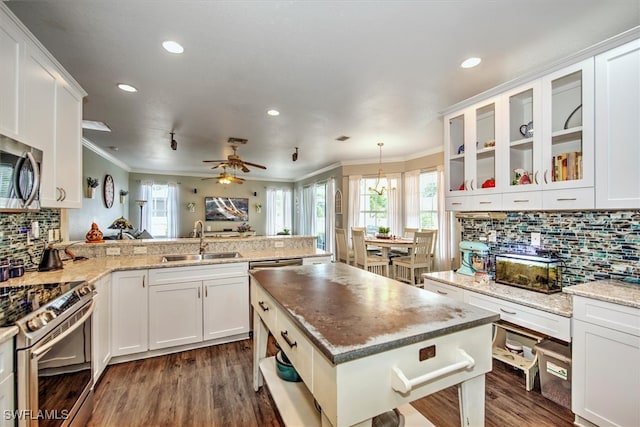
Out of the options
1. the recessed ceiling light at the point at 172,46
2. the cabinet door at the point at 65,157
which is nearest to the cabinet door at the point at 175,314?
the cabinet door at the point at 65,157

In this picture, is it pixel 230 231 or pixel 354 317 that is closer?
pixel 354 317

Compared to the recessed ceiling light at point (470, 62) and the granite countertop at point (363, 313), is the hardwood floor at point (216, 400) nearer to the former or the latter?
the granite countertop at point (363, 313)

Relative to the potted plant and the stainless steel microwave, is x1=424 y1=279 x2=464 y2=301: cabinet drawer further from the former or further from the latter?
the stainless steel microwave

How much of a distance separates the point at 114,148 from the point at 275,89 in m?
4.15

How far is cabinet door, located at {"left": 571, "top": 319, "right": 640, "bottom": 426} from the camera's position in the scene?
1507 millimetres

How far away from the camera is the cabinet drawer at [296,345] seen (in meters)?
1.05

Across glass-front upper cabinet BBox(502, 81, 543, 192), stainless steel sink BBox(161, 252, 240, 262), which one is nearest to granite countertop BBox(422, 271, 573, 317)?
glass-front upper cabinet BBox(502, 81, 543, 192)

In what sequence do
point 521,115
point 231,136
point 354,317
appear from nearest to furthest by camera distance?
point 354,317 < point 521,115 < point 231,136

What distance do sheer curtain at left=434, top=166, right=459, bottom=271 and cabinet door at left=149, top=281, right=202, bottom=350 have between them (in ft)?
13.1

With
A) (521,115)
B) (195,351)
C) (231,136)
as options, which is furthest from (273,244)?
(521,115)

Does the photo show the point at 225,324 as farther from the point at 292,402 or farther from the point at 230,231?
the point at 230,231

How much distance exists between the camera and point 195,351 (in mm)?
2775

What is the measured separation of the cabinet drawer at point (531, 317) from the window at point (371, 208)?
4.06 m

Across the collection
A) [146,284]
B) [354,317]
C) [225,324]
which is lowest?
[225,324]
